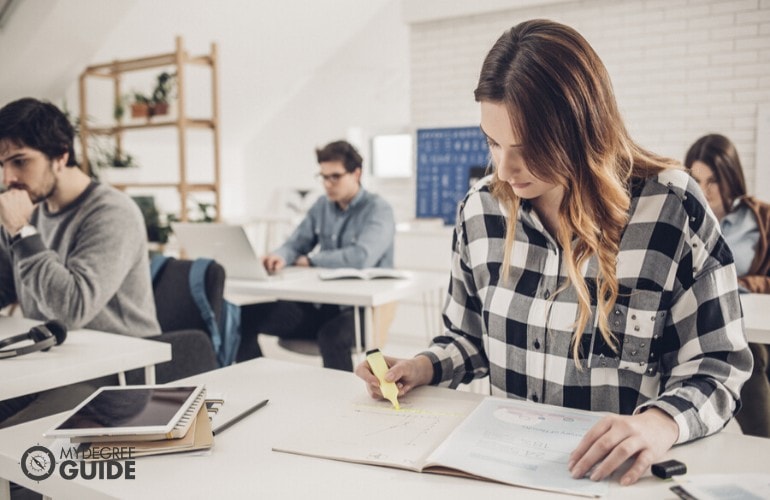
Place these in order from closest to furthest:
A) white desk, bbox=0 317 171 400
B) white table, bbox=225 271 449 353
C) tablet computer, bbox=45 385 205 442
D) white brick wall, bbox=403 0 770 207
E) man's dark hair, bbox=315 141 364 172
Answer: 1. tablet computer, bbox=45 385 205 442
2. white desk, bbox=0 317 171 400
3. white table, bbox=225 271 449 353
4. man's dark hair, bbox=315 141 364 172
5. white brick wall, bbox=403 0 770 207

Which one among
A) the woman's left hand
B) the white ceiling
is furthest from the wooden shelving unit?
the woman's left hand

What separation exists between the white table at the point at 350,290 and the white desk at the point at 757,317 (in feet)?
3.82

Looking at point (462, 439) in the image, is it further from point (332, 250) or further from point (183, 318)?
point (332, 250)

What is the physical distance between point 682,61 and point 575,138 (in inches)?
167

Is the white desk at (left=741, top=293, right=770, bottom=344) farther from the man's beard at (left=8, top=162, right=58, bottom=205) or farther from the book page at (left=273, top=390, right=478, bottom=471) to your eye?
the man's beard at (left=8, top=162, right=58, bottom=205)

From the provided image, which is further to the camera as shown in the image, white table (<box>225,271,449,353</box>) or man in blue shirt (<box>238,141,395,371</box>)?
man in blue shirt (<box>238,141,395,371</box>)

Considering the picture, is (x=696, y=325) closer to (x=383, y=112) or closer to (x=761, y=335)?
(x=761, y=335)

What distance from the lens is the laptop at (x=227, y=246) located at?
2826mm

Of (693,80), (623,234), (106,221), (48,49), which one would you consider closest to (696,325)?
(623,234)

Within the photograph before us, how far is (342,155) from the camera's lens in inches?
134

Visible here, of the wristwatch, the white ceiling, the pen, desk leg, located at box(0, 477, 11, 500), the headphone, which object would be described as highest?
the white ceiling

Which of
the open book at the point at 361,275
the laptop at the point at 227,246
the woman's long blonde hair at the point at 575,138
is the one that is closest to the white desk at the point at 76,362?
the woman's long blonde hair at the point at 575,138

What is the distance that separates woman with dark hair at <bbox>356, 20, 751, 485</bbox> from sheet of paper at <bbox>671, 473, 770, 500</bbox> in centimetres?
10

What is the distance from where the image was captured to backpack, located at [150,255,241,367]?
219 centimetres
